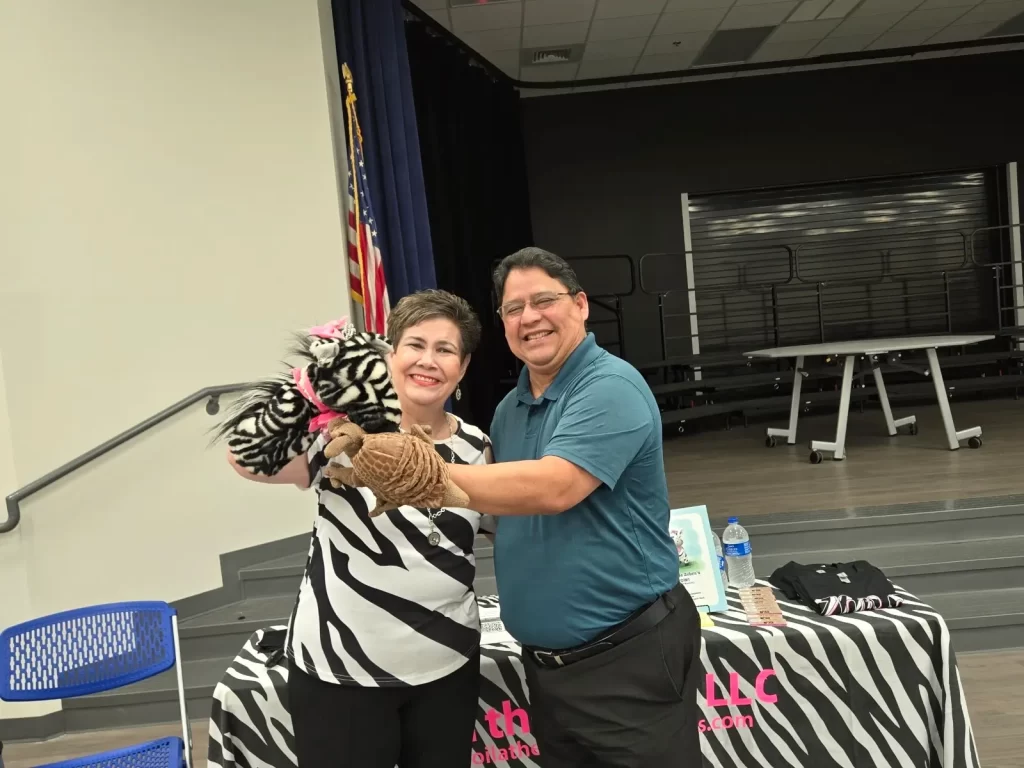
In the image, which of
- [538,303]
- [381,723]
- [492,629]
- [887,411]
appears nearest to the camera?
[381,723]

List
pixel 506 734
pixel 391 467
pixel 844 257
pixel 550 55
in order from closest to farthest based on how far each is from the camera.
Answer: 1. pixel 391 467
2. pixel 506 734
3. pixel 550 55
4. pixel 844 257

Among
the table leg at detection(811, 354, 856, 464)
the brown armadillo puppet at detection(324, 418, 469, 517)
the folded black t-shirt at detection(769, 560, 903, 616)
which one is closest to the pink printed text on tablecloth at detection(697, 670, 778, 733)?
the folded black t-shirt at detection(769, 560, 903, 616)

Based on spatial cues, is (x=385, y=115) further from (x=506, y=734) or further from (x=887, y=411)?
(x=887, y=411)

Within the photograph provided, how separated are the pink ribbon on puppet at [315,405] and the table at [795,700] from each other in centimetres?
101

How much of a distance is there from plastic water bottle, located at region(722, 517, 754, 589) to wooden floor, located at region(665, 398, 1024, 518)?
1.68 metres

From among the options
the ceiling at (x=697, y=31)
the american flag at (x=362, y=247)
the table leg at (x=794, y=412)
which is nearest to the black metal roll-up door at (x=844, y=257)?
the ceiling at (x=697, y=31)

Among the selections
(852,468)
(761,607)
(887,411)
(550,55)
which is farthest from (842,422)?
(550,55)

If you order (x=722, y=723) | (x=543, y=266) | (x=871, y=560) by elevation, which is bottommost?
(x=871, y=560)

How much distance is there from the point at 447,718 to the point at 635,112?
7.75m

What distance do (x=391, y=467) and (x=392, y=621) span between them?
16.5 inches

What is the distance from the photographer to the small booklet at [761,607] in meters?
1.91

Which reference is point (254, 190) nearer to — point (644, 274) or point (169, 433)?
point (169, 433)

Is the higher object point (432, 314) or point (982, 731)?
point (432, 314)

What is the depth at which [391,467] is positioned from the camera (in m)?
0.94
